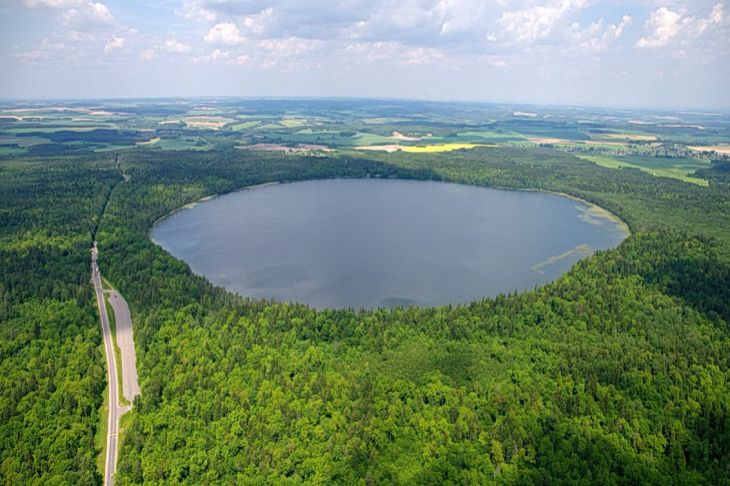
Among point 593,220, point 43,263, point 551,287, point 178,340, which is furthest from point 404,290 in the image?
point 593,220

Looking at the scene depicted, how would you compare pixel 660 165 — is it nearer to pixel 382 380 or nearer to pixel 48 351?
pixel 382 380

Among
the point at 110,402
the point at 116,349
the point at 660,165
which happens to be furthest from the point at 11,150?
the point at 660,165

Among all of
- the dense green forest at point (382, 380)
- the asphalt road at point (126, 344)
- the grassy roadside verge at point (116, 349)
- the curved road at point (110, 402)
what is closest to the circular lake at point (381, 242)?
the dense green forest at point (382, 380)

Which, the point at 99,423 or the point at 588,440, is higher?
the point at 588,440

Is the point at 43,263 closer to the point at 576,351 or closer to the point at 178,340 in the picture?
the point at 178,340

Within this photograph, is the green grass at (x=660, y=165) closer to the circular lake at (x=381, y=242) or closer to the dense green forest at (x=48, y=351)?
the circular lake at (x=381, y=242)

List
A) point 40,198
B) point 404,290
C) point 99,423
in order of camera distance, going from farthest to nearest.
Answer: point 40,198, point 404,290, point 99,423

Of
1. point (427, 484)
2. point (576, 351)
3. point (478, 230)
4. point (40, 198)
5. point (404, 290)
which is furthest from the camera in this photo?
point (40, 198)

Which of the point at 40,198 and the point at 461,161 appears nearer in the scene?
the point at 40,198
